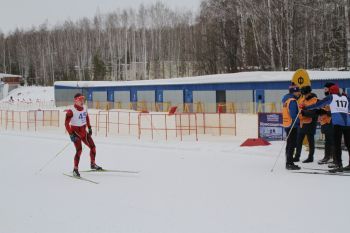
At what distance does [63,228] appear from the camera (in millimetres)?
5621

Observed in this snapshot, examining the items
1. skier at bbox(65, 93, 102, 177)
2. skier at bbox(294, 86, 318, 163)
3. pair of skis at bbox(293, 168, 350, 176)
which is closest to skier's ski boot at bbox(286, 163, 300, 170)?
pair of skis at bbox(293, 168, 350, 176)

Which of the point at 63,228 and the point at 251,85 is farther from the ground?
the point at 251,85

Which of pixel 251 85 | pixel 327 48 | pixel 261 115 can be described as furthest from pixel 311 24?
pixel 261 115

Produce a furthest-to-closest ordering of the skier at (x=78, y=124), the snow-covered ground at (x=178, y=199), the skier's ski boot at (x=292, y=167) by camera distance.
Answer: the skier at (x=78, y=124) < the skier's ski boot at (x=292, y=167) < the snow-covered ground at (x=178, y=199)

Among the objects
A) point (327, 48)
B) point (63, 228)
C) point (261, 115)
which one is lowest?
point (63, 228)

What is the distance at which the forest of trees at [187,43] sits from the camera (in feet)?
116

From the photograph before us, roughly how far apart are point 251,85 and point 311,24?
662 inches

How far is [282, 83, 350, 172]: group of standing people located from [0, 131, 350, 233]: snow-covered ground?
617 mm

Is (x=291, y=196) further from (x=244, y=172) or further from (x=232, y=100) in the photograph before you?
(x=232, y=100)

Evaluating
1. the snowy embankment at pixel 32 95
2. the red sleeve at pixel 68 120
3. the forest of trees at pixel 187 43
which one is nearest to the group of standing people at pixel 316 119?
the red sleeve at pixel 68 120

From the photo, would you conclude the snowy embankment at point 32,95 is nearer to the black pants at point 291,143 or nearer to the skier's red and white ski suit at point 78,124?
the skier's red and white ski suit at point 78,124

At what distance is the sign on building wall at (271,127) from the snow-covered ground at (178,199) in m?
3.95

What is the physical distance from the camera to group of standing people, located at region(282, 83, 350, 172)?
27.9 ft

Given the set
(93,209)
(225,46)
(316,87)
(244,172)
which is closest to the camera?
(93,209)
